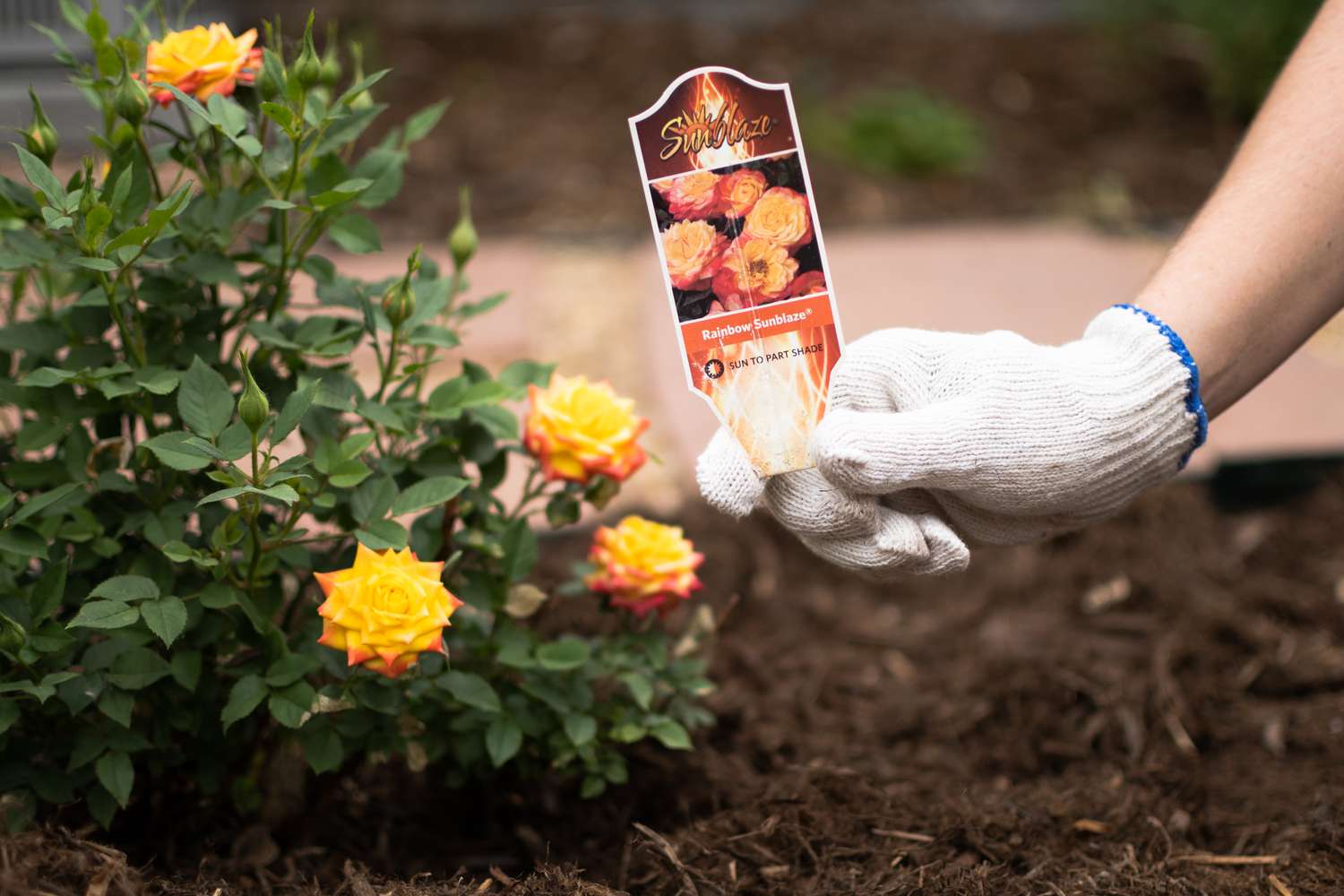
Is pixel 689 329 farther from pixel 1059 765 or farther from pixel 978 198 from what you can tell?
pixel 978 198

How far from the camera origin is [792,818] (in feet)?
4.61

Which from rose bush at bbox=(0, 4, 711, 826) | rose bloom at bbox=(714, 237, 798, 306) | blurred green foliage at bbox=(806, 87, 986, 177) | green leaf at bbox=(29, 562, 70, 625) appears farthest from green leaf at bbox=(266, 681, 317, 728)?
blurred green foliage at bbox=(806, 87, 986, 177)

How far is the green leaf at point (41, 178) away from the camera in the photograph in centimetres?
105

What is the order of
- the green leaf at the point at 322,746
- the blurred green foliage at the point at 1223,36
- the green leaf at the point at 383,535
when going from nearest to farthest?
the green leaf at the point at 383,535, the green leaf at the point at 322,746, the blurred green foliage at the point at 1223,36

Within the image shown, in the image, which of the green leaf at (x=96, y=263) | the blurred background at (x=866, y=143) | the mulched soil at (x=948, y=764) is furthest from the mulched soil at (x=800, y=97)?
the green leaf at (x=96, y=263)

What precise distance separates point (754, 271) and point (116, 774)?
30.5 inches

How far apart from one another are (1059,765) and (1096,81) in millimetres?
3186

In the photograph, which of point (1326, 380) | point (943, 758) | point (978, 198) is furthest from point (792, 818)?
point (978, 198)

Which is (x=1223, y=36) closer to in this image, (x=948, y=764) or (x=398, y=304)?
(x=948, y=764)

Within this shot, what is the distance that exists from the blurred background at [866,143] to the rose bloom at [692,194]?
128 centimetres

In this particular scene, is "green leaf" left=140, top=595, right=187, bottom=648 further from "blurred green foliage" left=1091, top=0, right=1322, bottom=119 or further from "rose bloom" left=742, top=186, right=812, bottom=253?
"blurred green foliage" left=1091, top=0, right=1322, bottom=119

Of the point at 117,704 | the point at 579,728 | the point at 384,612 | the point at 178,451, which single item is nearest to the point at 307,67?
the point at 178,451

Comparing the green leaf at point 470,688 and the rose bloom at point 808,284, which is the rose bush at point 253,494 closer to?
the green leaf at point 470,688

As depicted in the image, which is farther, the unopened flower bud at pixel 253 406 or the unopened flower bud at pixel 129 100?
the unopened flower bud at pixel 129 100
